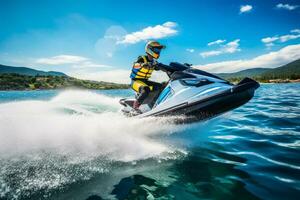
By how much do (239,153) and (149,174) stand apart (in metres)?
2.03

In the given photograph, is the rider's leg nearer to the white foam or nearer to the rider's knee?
the rider's knee

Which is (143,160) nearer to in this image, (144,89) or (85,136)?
(85,136)

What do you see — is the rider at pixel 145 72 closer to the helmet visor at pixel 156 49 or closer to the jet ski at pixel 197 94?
the helmet visor at pixel 156 49

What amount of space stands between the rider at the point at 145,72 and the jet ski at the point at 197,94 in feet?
1.47

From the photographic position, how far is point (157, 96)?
571 cm

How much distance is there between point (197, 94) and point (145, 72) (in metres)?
1.72

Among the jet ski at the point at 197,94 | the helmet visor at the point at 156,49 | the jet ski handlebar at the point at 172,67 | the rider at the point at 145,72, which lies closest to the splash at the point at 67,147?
the jet ski at the point at 197,94

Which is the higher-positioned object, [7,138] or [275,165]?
[7,138]

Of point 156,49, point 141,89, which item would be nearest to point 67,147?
point 141,89

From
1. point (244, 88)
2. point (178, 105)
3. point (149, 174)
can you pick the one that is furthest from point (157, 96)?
point (149, 174)

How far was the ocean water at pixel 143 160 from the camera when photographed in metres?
2.84

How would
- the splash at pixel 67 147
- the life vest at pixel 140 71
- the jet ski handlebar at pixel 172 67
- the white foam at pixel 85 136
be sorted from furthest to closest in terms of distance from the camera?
the life vest at pixel 140 71
the jet ski handlebar at pixel 172 67
the white foam at pixel 85 136
the splash at pixel 67 147

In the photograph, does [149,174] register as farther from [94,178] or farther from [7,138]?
[7,138]

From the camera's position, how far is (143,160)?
3.94 metres
